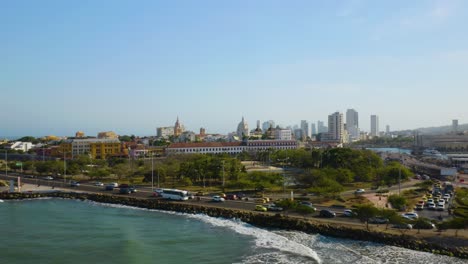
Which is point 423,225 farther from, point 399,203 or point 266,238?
point 266,238

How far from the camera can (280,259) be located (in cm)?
1720

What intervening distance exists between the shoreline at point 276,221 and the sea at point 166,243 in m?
0.50

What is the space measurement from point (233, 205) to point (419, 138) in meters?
120

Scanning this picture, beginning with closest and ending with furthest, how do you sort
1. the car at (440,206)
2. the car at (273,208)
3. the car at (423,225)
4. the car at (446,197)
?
the car at (423,225) < the car at (273,208) < the car at (440,206) < the car at (446,197)

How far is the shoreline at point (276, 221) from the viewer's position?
18250 mm

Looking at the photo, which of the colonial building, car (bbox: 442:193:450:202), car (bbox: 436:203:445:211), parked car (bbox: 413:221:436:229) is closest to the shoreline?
parked car (bbox: 413:221:436:229)

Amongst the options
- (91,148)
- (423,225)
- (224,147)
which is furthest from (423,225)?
(224,147)

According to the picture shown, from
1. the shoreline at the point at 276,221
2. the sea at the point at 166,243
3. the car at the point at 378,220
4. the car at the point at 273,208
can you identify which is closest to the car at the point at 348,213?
the car at the point at 378,220

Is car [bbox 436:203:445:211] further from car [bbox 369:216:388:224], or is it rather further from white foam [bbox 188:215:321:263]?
white foam [bbox 188:215:321:263]

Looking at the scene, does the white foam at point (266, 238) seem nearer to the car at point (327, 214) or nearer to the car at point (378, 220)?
the car at point (327, 214)

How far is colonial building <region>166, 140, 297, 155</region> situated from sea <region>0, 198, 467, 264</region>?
44.7 m

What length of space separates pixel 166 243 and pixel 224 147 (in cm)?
6017

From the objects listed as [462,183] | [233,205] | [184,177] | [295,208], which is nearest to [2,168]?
[184,177]

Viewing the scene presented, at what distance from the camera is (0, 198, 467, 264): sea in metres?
17.5
